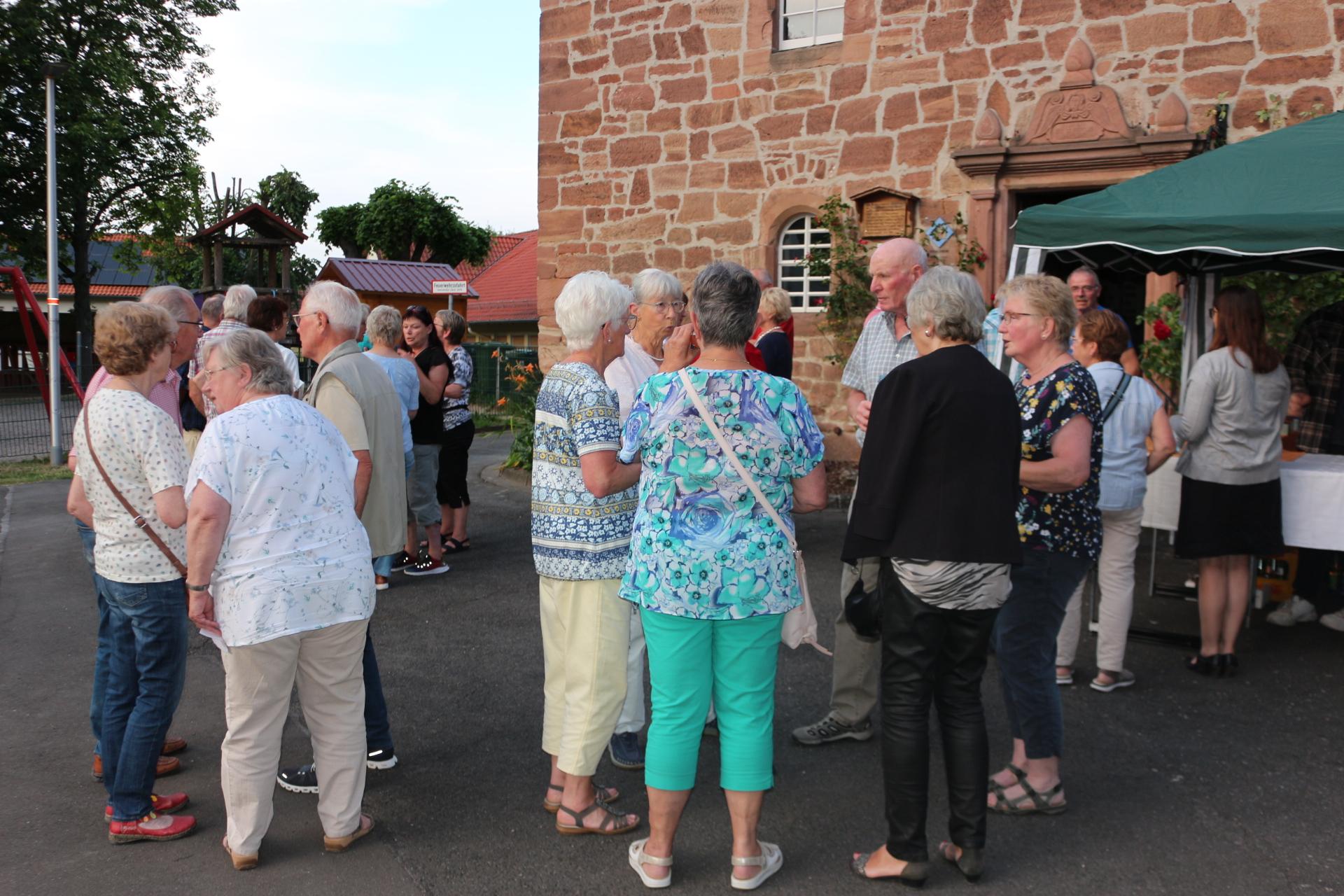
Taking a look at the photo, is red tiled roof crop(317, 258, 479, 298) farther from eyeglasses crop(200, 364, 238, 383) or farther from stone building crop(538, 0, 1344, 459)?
eyeglasses crop(200, 364, 238, 383)

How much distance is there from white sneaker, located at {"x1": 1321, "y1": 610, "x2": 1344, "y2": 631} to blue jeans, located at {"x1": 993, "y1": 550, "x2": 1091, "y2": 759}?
3389 millimetres

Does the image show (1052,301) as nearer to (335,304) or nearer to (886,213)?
(335,304)

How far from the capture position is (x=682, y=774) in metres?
3.28

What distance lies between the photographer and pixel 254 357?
3410mm

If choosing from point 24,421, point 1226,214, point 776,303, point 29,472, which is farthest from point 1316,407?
point 24,421

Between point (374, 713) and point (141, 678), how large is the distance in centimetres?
90

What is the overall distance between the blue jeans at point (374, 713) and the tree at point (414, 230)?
51528 millimetres

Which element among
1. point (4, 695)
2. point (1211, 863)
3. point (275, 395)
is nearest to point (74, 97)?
point (4, 695)

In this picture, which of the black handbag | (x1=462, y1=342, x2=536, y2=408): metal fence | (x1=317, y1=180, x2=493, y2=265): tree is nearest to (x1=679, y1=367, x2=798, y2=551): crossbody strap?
the black handbag

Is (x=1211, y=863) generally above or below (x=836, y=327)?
below

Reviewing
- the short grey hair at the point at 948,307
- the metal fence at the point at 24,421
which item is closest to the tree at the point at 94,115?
the metal fence at the point at 24,421

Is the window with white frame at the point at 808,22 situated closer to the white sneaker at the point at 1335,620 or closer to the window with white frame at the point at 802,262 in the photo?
the window with white frame at the point at 802,262

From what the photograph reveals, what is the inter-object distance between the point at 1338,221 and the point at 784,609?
3573mm

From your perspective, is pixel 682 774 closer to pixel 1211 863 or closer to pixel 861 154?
pixel 1211 863
